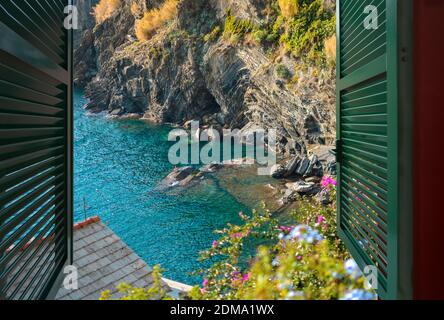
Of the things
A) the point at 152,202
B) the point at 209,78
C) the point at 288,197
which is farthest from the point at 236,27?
the point at 288,197

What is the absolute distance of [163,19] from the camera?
29.8 m

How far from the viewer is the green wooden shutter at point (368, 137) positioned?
1.36m

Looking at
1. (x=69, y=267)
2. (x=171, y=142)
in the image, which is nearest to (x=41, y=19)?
(x=69, y=267)

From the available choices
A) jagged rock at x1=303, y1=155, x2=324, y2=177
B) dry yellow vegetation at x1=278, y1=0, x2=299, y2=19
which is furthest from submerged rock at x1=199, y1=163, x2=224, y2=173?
dry yellow vegetation at x1=278, y1=0, x2=299, y2=19

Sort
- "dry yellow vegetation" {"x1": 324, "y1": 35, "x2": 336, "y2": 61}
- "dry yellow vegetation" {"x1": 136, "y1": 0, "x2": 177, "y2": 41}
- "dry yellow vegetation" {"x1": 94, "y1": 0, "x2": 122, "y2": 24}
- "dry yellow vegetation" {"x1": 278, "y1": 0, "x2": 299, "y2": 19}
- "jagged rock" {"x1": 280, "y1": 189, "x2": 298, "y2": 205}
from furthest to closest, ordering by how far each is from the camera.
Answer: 1. "dry yellow vegetation" {"x1": 94, "y1": 0, "x2": 122, "y2": 24}
2. "dry yellow vegetation" {"x1": 136, "y1": 0, "x2": 177, "y2": 41}
3. "dry yellow vegetation" {"x1": 278, "y1": 0, "x2": 299, "y2": 19}
4. "dry yellow vegetation" {"x1": 324, "y1": 35, "x2": 336, "y2": 61}
5. "jagged rock" {"x1": 280, "y1": 189, "x2": 298, "y2": 205}

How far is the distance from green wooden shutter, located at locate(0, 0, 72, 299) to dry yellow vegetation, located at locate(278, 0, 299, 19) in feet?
60.5

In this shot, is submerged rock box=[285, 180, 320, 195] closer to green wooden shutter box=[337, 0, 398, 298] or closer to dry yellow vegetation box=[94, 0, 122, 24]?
green wooden shutter box=[337, 0, 398, 298]

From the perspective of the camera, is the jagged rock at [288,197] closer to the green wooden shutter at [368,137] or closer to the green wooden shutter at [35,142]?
the green wooden shutter at [368,137]

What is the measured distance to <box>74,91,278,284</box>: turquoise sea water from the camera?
12.6 m

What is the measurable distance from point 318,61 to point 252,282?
1660 centimetres

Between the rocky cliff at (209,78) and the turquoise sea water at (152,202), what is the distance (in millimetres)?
3894

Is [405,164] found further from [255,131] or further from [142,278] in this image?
[255,131]

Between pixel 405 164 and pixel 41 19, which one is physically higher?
pixel 41 19

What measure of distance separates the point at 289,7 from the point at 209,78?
7548 mm
